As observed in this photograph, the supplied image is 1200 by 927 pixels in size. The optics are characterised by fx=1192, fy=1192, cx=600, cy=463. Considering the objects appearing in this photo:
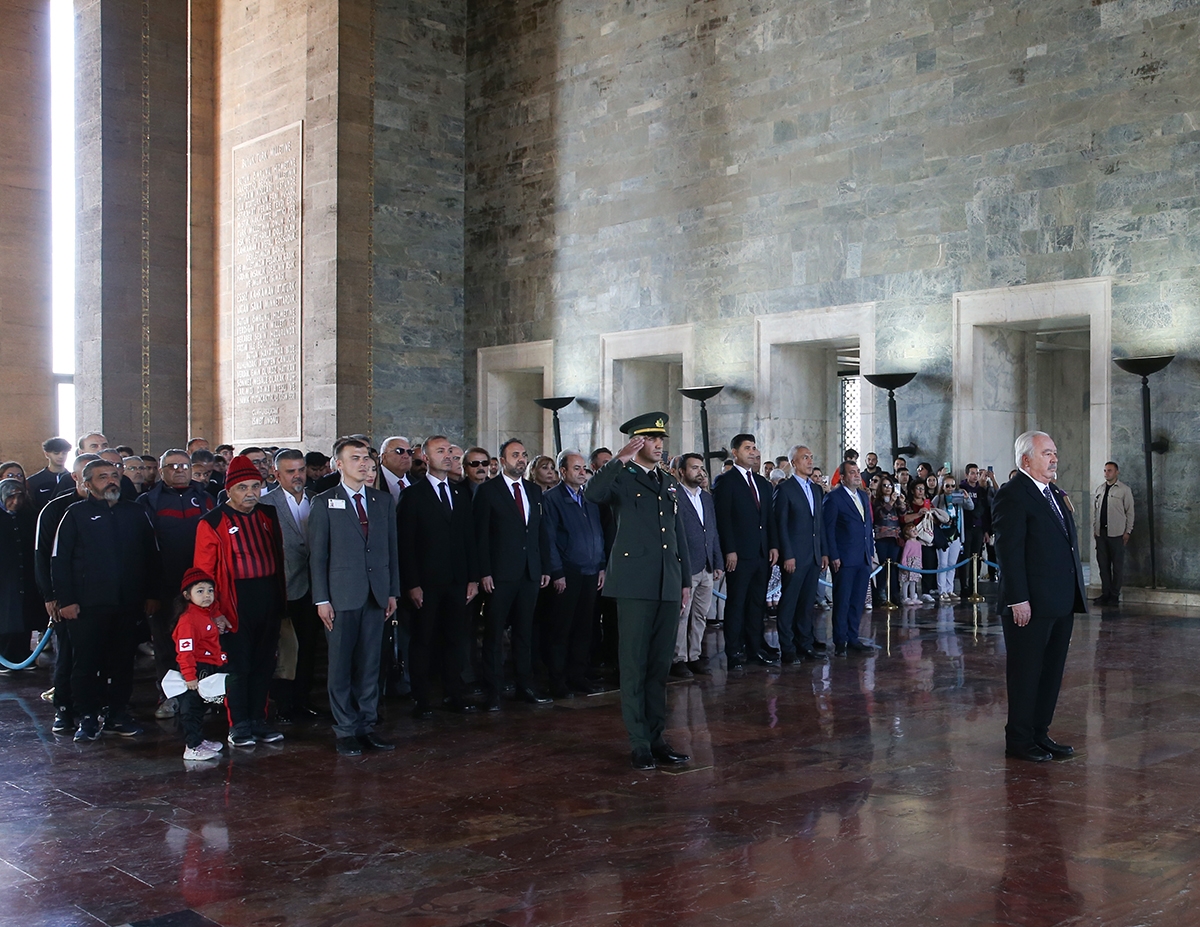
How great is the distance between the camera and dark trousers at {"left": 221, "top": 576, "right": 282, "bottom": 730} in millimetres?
6582

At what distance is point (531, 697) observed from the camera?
7.79 meters

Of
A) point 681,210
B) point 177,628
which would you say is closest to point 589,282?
point 681,210

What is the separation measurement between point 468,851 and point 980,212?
12281 mm

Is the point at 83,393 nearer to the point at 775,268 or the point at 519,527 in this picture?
the point at 775,268

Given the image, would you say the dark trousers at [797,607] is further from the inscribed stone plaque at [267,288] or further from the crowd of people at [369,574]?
the inscribed stone plaque at [267,288]

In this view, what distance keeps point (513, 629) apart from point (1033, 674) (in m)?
3.32

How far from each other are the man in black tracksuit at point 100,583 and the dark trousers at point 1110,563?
1056 cm

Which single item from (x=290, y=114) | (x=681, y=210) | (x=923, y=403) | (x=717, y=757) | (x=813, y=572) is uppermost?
(x=290, y=114)

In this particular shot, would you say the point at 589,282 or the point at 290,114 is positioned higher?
the point at 290,114

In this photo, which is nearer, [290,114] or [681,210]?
[681,210]

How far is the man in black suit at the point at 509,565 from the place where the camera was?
25.0ft

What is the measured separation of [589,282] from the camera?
1939cm

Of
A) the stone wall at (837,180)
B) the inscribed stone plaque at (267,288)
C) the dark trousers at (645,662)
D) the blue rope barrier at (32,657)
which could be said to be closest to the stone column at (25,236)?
the inscribed stone plaque at (267,288)

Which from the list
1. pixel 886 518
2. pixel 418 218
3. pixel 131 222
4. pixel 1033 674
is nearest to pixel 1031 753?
pixel 1033 674
